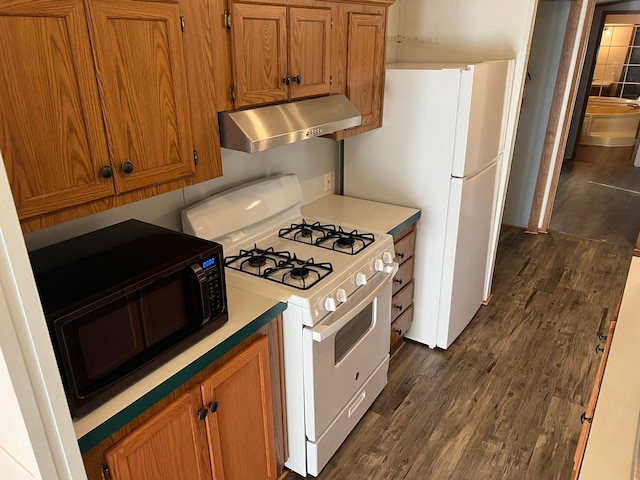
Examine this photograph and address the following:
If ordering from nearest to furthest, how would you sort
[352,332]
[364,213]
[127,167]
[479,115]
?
[127,167], [352,332], [479,115], [364,213]

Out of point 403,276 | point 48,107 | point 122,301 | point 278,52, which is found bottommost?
point 403,276

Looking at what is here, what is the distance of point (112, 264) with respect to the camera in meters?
1.35

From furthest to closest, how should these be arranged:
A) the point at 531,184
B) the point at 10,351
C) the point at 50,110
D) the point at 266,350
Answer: the point at 531,184 → the point at 266,350 → the point at 50,110 → the point at 10,351

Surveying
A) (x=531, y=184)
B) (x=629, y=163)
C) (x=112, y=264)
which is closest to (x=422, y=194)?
(x=112, y=264)

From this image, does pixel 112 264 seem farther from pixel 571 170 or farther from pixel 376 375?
pixel 571 170

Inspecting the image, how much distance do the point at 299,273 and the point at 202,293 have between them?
1.66ft

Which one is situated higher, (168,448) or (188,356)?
(188,356)

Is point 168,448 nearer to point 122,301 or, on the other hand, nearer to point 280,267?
point 122,301

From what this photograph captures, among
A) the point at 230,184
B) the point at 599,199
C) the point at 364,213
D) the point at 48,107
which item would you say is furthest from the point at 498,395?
the point at 599,199

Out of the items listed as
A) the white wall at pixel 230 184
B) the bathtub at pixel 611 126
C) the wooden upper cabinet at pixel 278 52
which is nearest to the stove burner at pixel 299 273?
the white wall at pixel 230 184

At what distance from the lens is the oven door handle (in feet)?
5.60

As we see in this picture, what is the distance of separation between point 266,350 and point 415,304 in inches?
56.0

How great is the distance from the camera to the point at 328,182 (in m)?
2.85

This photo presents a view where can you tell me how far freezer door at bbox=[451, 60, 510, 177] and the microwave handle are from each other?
1526 mm
